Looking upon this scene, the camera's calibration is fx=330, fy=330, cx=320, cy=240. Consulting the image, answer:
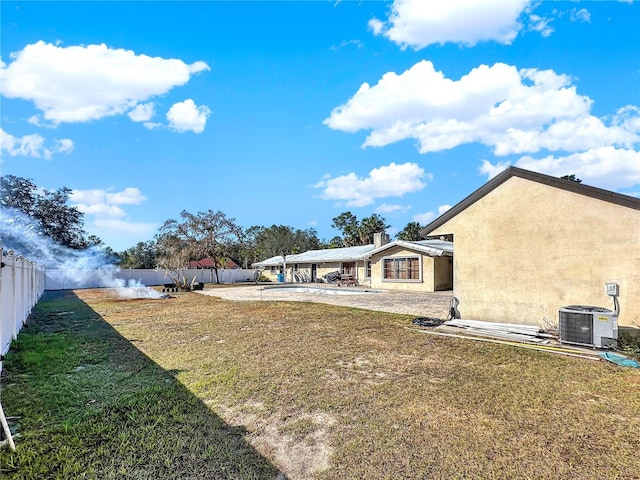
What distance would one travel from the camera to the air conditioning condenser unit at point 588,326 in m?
6.03

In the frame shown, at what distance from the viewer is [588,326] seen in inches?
246

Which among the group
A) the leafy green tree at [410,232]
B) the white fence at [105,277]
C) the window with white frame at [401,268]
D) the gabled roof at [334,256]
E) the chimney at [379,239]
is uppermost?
the leafy green tree at [410,232]

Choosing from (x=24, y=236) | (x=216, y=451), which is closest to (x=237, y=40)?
(x=216, y=451)

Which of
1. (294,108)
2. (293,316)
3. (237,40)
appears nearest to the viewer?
(293,316)

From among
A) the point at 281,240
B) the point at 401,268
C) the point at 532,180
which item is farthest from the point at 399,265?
the point at 281,240

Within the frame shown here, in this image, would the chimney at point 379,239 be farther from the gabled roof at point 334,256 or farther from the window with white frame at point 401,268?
the window with white frame at point 401,268

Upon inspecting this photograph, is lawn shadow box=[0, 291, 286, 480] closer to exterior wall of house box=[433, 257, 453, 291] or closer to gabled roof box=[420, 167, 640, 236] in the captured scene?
gabled roof box=[420, 167, 640, 236]

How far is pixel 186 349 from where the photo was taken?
6.64 metres

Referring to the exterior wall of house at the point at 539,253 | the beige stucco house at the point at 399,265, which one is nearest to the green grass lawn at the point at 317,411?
the exterior wall of house at the point at 539,253

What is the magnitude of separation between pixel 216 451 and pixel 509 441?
8.85ft

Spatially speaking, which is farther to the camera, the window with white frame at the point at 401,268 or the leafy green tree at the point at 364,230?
the leafy green tree at the point at 364,230

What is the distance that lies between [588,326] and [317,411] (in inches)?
224

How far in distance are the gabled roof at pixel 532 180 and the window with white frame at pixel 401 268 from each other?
11.1m

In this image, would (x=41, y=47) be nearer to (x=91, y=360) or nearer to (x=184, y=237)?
(x=91, y=360)
